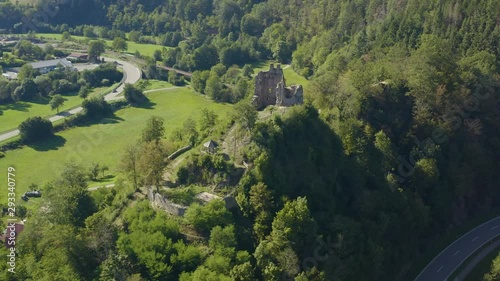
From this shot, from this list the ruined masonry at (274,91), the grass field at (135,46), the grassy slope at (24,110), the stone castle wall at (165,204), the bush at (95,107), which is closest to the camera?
the stone castle wall at (165,204)

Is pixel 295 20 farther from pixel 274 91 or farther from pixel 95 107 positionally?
pixel 274 91

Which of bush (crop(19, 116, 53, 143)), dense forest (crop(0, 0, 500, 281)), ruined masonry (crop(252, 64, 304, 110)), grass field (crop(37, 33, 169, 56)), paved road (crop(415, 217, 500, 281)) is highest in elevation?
ruined masonry (crop(252, 64, 304, 110))

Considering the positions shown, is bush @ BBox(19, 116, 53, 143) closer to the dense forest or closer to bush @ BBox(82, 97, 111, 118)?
bush @ BBox(82, 97, 111, 118)

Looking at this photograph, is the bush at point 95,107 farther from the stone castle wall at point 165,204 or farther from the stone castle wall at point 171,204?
the stone castle wall at point 171,204

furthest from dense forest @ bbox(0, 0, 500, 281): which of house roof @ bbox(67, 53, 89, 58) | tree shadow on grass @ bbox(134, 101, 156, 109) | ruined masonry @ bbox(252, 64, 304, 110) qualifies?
house roof @ bbox(67, 53, 89, 58)

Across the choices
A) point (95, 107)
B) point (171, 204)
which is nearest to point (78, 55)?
point (95, 107)

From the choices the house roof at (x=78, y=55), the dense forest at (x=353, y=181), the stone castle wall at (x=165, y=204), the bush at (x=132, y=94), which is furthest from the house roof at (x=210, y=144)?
the house roof at (x=78, y=55)

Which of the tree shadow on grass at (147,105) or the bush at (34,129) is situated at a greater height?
the bush at (34,129)

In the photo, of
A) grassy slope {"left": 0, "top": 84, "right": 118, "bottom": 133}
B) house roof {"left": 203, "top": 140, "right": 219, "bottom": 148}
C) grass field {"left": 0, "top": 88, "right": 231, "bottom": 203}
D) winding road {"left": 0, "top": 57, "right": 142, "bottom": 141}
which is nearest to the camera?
house roof {"left": 203, "top": 140, "right": 219, "bottom": 148}
